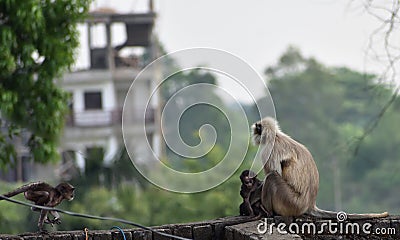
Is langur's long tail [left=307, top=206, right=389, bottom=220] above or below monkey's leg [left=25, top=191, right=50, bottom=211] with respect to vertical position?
below

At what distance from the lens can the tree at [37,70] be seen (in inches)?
315

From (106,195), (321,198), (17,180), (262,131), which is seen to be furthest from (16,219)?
(321,198)

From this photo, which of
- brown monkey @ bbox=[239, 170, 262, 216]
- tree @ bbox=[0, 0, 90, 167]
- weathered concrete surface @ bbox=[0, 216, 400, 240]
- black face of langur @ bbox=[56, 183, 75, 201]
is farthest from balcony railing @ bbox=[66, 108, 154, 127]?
black face of langur @ bbox=[56, 183, 75, 201]

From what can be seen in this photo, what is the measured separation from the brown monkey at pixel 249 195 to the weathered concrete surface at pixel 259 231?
0.10 m

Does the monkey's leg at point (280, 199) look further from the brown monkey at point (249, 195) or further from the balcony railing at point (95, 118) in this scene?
the balcony railing at point (95, 118)

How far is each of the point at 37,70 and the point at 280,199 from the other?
168 inches

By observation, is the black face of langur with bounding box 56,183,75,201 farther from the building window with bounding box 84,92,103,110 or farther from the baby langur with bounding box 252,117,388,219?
the building window with bounding box 84,92,103,110

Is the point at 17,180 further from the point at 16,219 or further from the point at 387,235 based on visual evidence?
the point at 387,235

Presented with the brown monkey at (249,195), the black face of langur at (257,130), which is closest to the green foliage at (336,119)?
the black face of langur at (257,130)

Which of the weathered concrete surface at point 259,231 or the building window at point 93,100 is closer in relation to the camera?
the weathered concrete surface at point 259,231

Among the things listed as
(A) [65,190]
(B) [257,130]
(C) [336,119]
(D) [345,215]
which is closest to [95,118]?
(C) [336,119]

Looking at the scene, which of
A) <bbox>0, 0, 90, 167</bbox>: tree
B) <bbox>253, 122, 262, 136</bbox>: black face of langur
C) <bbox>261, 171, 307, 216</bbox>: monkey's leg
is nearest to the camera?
<bbox>261, 171, 307, 216</bbox>: monkey's leg

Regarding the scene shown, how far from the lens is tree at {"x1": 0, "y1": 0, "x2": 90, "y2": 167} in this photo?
799 centimetres

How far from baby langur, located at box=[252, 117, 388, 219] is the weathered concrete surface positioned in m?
0.11
